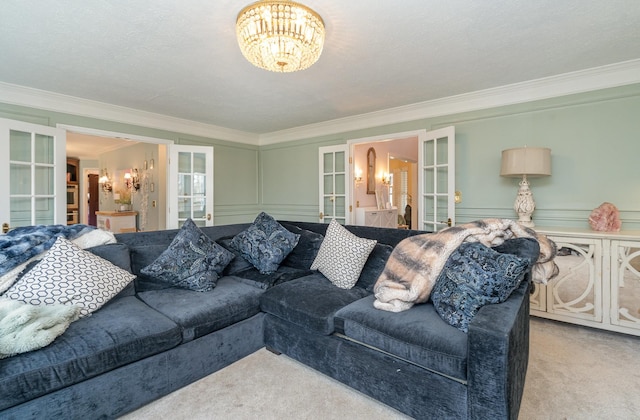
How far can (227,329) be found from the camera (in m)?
2.07

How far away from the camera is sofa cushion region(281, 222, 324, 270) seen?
288cm

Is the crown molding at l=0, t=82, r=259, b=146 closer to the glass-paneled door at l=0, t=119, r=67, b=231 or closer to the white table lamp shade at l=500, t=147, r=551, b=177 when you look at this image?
the glass-paneled door at l=0, t=119, r=67, b=231

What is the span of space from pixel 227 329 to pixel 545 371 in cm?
217

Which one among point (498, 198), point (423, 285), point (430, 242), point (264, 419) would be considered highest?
point (498, 198)

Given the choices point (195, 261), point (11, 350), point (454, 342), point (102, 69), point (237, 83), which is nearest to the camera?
point (11, 350)

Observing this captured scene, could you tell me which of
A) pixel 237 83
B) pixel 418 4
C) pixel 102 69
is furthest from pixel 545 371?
pixel 102 69

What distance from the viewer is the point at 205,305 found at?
6.63 feet

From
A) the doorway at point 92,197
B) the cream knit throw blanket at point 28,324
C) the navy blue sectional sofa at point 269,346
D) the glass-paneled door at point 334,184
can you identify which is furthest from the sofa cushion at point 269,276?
the doorway at point 92,197

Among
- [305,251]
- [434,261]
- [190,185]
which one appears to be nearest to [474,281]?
[434,261]

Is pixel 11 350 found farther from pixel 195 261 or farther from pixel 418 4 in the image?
pixel 418 4

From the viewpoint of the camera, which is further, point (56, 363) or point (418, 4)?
point (418, 4)

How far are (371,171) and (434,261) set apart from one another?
4254mm

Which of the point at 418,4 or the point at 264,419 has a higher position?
the point at 418,4

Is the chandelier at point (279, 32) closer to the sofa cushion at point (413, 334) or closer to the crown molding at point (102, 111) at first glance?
the sofa cushion at point (413, 334)
